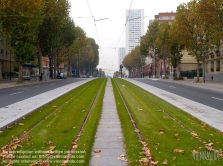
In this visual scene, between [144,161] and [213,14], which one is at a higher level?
[213,14]

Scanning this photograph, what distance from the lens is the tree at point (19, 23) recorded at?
3694 centimetres

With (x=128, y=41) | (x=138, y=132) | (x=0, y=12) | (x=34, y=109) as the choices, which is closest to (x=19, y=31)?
(x=0, y=12)

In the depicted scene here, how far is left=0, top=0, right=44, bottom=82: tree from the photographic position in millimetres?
36938

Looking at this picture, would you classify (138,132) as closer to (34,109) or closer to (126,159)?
(126,159)

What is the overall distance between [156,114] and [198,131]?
349 cm

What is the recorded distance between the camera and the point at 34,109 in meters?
13.4

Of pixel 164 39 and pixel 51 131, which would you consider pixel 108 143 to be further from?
pixel 164 39

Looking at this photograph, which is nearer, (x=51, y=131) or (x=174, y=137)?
(x=174, y=137)

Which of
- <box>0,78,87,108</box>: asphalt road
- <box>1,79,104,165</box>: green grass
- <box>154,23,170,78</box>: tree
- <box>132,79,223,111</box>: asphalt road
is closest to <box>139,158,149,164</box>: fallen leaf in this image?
<box>1,79,104,165</box>: green grass

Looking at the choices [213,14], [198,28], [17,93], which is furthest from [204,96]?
[198,28]

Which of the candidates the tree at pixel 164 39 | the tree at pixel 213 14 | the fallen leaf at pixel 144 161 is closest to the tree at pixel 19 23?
the tree at pixel 213 14

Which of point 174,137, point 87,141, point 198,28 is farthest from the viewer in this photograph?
point 198,28

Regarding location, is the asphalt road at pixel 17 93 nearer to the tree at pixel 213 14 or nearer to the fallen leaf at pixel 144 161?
the fallen leaf at pixel 144 161

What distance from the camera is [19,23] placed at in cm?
3766
